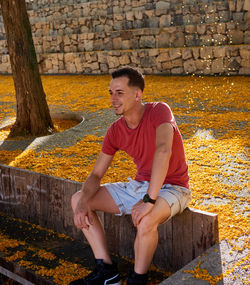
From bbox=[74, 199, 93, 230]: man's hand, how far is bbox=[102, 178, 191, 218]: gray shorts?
0.69 ft

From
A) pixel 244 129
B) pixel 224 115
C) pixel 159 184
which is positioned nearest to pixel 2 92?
pixel 224 115

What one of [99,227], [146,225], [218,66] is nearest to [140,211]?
[146,225]

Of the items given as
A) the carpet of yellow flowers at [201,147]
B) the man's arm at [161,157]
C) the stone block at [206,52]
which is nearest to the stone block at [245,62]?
the carpet of yellow flowers at [201,147]

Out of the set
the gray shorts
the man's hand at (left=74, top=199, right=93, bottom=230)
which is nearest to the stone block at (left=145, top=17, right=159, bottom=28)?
the gray shorts

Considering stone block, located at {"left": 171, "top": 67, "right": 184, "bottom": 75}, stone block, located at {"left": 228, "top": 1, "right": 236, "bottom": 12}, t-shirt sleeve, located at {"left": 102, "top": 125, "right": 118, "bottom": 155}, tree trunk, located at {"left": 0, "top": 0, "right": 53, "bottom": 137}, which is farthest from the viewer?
stone block, located at {"left": 171, "top": 67, "right": 184, "bottom": 75}

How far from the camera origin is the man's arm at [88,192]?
8.37ft

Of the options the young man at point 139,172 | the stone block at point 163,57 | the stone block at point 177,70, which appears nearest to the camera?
the young man at point 139,172

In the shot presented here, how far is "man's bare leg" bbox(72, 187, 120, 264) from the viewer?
8.18 ft

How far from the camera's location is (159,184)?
2.29m

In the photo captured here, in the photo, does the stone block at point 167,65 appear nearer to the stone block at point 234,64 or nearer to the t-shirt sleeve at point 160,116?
the stone block at point 234,64

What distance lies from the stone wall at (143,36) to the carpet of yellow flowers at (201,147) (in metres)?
0.72

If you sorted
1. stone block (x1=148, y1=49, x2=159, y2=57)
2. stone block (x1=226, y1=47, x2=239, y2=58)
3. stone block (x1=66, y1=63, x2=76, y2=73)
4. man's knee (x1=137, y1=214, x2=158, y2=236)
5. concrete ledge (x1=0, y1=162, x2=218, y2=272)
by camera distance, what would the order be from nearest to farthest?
man's knee (x1=137, y1=214, x2=158, y2=236) → concrete ledge (x1=0, y1=162, x2=218, y2=272) → stone block (x1=226, y1=47, x2=239, y2=58) → stone block (x1=148, y1=49, x2=159, y2=57) → stone block (x1=66, y1=63, x2=76, y2=73)

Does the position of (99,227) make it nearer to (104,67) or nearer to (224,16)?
(224,16)

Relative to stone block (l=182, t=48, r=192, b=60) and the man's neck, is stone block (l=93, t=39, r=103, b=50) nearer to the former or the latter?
stone block (l=182, t=48, r=192, b=60)
